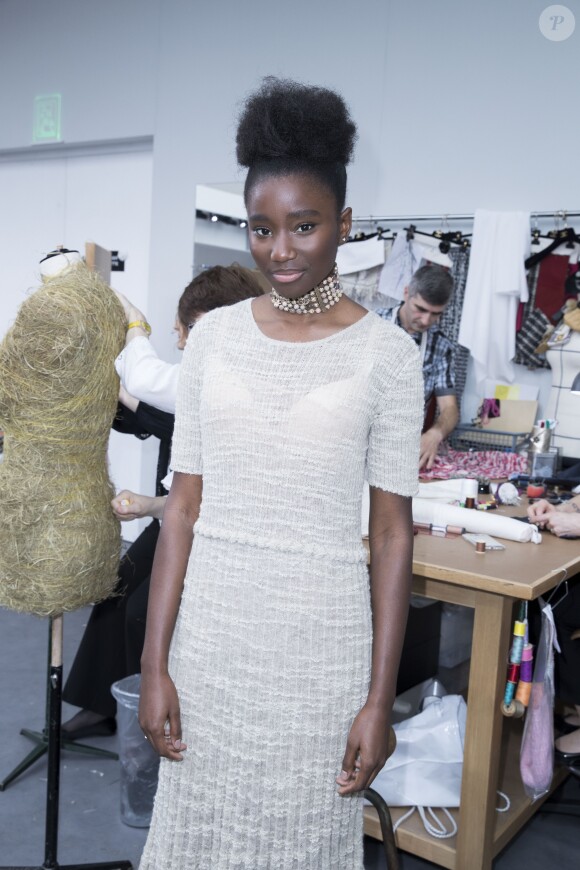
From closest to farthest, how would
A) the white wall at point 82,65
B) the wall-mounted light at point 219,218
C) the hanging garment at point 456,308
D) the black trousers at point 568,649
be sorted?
the black trousers at point 568,649, the hanging garment at point 456,308, the wall-mounted light at point 219,218, the white wall at point 82,65

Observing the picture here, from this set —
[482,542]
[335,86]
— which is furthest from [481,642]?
[335,86]

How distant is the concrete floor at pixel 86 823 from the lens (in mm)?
2100

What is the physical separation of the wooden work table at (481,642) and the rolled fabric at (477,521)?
9 cm

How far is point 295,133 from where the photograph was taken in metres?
1.02

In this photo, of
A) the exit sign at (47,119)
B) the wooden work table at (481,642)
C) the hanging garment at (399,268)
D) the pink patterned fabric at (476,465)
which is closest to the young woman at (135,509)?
the wooden work table at (481,642)

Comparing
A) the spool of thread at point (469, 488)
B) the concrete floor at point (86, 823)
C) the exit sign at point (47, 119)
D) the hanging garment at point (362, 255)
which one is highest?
the exit sign at point (47, 119)

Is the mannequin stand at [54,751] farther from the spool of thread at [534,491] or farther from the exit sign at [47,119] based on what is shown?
the exit sign at [47,119]

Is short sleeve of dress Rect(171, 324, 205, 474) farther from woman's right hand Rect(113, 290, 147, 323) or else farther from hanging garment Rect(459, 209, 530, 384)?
hanging garment Rect(459, 209, 530, 384)

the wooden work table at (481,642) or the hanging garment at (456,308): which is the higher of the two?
the hanging garment at (456,308)

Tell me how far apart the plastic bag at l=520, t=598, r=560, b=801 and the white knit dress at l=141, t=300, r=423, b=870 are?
1015 millimetres

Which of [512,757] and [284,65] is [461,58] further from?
[512,757]

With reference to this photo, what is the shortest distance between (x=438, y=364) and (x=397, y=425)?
288cm

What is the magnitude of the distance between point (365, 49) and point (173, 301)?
5.64ft

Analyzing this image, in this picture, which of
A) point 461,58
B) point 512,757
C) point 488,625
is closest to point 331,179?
point 488,625
